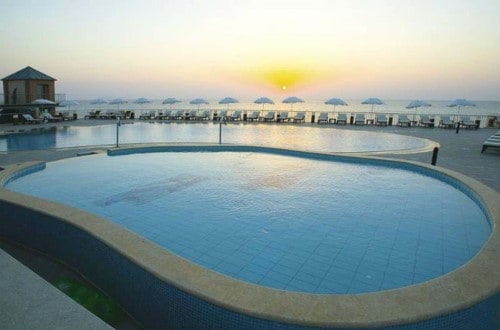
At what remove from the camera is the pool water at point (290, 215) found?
3674 millimetres

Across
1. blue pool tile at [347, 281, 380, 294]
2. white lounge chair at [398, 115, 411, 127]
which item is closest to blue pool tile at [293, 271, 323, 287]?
blue pool tile at [347, 281, 380, 294]

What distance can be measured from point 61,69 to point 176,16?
19706mm

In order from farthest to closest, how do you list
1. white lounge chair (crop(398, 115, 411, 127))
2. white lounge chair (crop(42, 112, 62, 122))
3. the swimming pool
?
white lounge chair (crop(398, 115, 411, 127)), white lounge chair (crop(42, 112, 62, 122)), the swimming pool

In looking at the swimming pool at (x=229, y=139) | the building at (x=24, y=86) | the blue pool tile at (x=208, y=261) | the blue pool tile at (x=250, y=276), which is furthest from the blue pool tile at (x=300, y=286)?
the building at (x=24, y=86)

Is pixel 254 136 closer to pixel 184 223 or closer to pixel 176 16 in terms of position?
pixel 176 16

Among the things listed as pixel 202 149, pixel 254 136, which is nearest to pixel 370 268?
pixel 202 149

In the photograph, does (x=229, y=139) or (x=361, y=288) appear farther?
(x=229, y=139)

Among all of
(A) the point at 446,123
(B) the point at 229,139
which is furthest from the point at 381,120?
(B) the point at 229,139

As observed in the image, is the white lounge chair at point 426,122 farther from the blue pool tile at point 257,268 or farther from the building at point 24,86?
the building at point 24,86

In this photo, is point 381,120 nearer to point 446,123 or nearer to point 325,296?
point 446,123

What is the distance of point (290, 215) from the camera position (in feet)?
16.9

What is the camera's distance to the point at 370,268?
365 centimetres

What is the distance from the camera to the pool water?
12.1ft

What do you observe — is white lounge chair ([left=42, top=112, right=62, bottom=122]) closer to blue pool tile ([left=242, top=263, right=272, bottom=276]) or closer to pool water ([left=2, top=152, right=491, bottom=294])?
pool water ([left=2, top=152, right=491, bottom=294])
